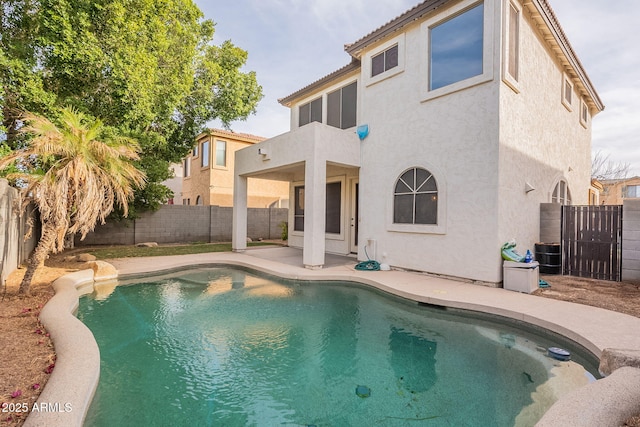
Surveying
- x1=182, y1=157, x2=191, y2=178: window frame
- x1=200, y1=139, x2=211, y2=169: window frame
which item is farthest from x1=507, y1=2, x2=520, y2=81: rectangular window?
x1=182, y1=157, x2=191, y2=178: window frame

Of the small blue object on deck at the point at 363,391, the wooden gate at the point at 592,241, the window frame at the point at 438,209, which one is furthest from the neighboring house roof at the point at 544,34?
the small blue object on deck at the point at 363,391

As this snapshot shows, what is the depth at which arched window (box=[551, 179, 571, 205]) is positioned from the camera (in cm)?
1084

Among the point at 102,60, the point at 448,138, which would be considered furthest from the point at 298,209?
the point at 102,60

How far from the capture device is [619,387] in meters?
3.05

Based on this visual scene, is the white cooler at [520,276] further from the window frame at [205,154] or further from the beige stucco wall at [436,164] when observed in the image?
the window frame at [205,154]

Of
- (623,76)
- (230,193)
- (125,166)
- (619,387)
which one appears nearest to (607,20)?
(623,76)

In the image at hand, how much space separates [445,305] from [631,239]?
6010mm

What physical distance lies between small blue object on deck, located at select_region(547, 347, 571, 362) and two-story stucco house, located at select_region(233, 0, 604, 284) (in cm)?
323

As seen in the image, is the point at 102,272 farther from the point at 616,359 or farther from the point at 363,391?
the point at 616,359

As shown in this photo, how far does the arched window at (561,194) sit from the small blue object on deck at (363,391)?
10602 millimetres

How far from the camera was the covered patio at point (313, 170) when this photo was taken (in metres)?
9.64

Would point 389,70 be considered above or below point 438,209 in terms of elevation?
above

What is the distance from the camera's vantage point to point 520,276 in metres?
7.19

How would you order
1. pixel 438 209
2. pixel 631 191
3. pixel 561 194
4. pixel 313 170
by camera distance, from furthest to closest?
pixel 631 191 < pixel 561 194 < pixel 313 170 < pixel 438 209
